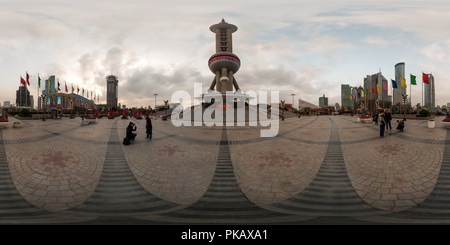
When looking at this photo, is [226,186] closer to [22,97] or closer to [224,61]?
[224,61]

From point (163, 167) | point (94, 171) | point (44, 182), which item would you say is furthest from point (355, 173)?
point (44, 182)

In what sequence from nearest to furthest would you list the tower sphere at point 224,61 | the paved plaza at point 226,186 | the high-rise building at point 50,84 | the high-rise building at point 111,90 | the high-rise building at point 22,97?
1. the paved plaza at point 226,186
2. the high-rise building at point 50,84
3. the tower sphere at point 224,61
4. the high-rise building at point 22,97
5. the high-rise building at point 111,90

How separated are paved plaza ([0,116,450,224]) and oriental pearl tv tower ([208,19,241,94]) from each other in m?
49.9

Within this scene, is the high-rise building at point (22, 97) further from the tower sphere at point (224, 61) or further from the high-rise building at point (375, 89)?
the high-rise building at point (375, 89)

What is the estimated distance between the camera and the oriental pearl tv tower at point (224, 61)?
56.8 m

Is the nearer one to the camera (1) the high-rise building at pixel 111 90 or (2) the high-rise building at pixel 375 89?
(2) the high-rise building at pixel 375 89

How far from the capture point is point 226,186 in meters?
4.75

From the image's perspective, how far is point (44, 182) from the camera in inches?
187

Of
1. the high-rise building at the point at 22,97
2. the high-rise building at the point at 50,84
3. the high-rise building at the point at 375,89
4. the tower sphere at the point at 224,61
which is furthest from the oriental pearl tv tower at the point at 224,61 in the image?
the high-rise building at the point at 22,97

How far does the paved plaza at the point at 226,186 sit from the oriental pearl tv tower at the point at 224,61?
164ft

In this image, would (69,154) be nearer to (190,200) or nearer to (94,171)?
(94,171)

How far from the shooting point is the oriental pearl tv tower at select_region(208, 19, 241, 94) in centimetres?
5681

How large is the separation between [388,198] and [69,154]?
9.50 m

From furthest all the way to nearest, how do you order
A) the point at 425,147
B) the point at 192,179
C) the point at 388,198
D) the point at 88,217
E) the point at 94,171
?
the point at 425,147, the point at 94,171, the point at 192,179, the point at 388,198, the point at 88,217
